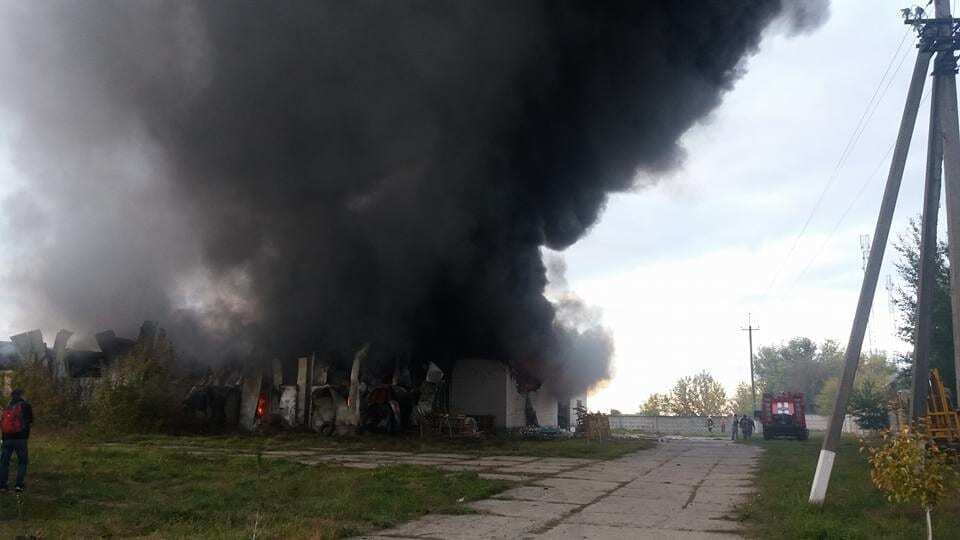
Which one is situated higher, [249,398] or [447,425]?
[249,398]

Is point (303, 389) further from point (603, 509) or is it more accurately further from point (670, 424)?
point (670, 424)

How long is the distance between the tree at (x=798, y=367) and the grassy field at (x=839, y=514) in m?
79.2

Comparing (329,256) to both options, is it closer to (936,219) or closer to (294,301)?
(294,301)

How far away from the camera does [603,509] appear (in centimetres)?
1006

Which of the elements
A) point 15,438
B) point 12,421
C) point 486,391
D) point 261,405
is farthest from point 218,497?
point 486,391

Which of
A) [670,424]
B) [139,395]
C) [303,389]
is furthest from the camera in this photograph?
[670,424]

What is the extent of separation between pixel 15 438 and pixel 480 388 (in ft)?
73.3

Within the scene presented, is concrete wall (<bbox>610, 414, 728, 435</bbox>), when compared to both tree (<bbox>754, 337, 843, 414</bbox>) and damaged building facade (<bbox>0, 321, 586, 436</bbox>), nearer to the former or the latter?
damaged building facade (<bbox>0, 321, 586, 436</bbox>)

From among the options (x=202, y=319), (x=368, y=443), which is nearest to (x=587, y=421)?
(x=368, y=443)

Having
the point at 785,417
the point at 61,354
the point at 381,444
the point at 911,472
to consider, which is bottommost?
the point at 381,444

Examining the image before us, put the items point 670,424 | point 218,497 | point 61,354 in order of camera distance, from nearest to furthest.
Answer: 1. point 218,497
2. point 61,354
3. point 670,424

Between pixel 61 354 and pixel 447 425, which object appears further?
pixel 61 354

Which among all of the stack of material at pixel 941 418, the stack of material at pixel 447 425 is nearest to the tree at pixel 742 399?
the stack of material at pixel 447 425

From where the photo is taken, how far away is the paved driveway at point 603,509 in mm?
8180
